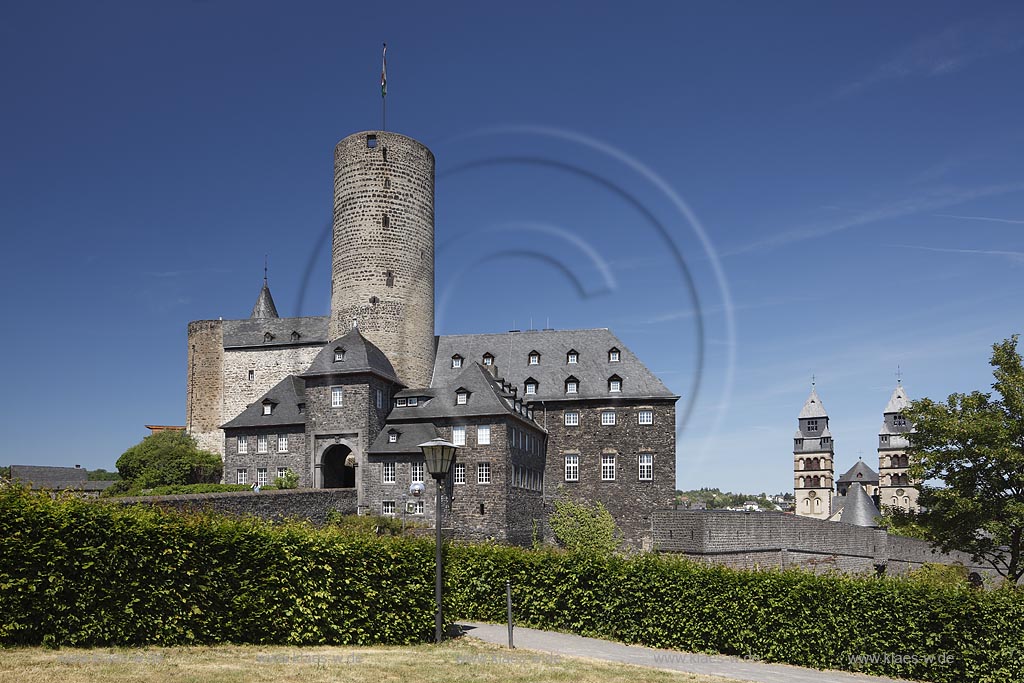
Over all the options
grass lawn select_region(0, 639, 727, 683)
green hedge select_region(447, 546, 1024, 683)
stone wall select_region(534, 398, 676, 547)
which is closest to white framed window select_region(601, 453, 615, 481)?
stone wall select_region(534, 398, 676, 547)

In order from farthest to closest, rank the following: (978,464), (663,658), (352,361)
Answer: (352,361) → (978,464) → (663,658)

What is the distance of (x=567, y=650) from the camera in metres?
20.3

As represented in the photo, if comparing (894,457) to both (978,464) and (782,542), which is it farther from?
(978,464)

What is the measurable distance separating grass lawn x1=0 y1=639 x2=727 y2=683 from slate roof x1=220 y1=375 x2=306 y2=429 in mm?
33380

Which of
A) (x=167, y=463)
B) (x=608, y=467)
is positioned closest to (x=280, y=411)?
(x=167, y=463)

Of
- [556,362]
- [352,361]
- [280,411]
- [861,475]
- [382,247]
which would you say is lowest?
[861,475]

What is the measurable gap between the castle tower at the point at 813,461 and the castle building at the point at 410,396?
68.7 meters

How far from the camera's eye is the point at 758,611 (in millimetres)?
20906

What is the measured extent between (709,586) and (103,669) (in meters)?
14.0

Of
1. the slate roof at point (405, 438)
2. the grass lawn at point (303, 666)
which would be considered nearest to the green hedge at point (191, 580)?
the grass lawn at point (303, 666)

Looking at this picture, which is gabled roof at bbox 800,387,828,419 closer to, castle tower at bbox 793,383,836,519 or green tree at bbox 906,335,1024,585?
castle tower at bbox 793,383,836,519

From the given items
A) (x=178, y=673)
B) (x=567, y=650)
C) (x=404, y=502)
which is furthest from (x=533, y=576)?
(x=404, y=502)

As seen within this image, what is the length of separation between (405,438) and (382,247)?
13.6m

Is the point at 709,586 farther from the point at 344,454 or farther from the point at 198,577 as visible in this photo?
the point at 344,454
